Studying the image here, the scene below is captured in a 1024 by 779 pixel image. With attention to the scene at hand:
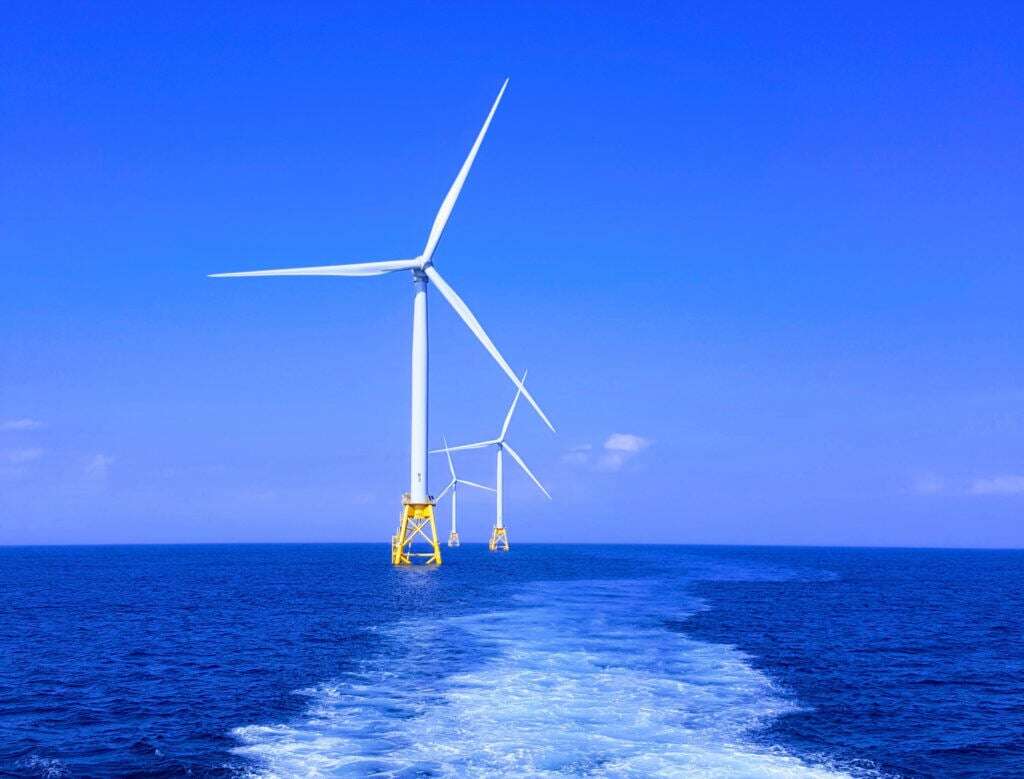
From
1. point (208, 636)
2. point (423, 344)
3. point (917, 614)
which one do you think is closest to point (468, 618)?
point (208, 636)

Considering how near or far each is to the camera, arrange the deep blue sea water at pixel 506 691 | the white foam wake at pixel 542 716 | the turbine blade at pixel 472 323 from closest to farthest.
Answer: the white foam wake at pixel 542 716, the deep blue sea water at pixel 506 691, the turbine blade at pixel 472 323

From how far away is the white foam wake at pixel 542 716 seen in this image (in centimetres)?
2945

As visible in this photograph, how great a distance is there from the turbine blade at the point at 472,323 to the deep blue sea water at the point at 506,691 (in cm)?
2189

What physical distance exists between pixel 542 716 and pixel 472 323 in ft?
199

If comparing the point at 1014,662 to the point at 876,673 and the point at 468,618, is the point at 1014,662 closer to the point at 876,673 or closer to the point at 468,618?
the point at 876,673

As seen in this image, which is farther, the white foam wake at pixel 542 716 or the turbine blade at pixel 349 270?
the turbine blade at pixel 349 270

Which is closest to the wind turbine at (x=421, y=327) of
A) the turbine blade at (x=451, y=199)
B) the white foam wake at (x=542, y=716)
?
the turbine blade at (x=451, y=199)

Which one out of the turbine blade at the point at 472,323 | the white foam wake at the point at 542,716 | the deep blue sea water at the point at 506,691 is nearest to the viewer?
the white foam wake at the point at 542,716

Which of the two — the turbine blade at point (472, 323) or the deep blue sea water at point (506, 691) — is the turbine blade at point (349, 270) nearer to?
the turbine blade at point (472, 323)

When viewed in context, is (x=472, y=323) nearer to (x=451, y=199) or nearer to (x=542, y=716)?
(x=451, y=199)

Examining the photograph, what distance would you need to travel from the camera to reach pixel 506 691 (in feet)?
135

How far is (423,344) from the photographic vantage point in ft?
335

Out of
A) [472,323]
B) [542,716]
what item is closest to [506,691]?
[542,716]

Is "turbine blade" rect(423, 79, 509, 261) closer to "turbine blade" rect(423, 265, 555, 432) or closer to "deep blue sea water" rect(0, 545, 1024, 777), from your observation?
"turbine blade" rect(423, 265, 555, 432)
